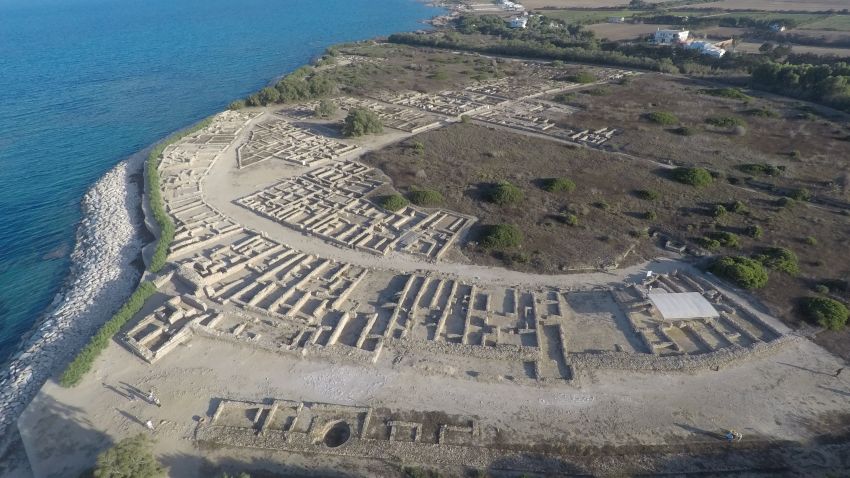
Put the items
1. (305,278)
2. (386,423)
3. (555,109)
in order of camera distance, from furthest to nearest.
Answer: (555,109) < (305,278) < (386,423)

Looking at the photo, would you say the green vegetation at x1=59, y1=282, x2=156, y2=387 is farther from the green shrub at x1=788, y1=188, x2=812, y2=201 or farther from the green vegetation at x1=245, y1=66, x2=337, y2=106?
the green shrub at x1=788, y1=188, x2=812, y2=201

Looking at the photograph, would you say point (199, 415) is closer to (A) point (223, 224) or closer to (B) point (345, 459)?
(B) point (345, 459)

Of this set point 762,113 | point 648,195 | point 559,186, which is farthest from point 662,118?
point 559,186

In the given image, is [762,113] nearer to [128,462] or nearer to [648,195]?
[648,195]

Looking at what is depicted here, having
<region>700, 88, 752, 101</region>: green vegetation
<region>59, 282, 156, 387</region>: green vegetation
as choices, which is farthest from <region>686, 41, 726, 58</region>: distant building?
<region>59, 282, 156, 387</region>: green vegetation

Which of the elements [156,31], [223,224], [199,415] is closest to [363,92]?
[223,224]

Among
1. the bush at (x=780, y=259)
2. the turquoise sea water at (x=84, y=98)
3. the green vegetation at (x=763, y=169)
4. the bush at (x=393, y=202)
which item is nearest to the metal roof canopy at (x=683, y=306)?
the bush at (x=780, y=259)
